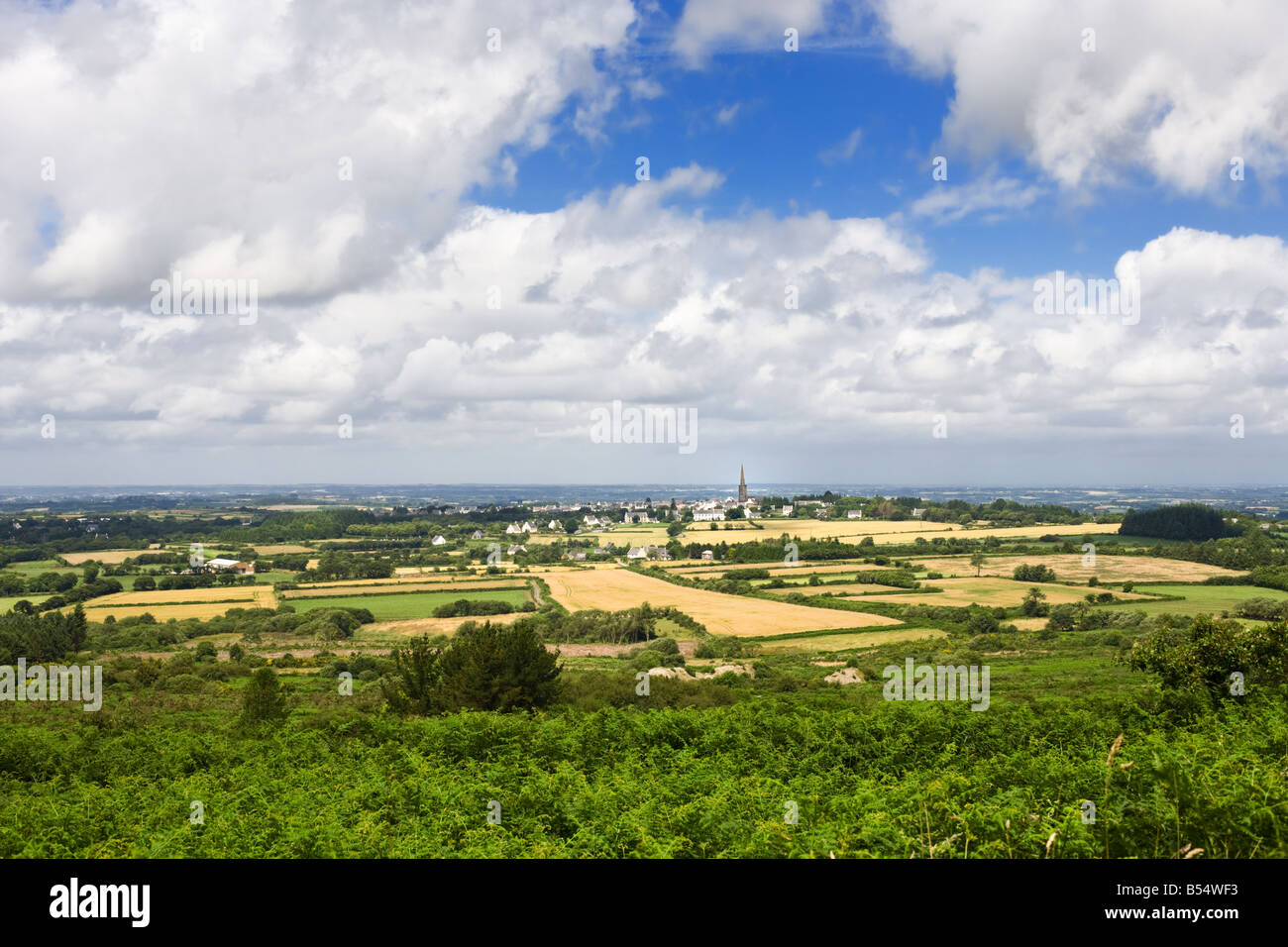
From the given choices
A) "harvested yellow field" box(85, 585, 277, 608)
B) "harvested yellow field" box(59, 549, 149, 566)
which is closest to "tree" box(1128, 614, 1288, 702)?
"harvested yellow field" box(85, 585, 277, 608)

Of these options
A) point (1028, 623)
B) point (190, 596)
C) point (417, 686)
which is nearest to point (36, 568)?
point (190, 596)

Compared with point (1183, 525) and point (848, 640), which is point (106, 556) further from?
point (1183, 525)

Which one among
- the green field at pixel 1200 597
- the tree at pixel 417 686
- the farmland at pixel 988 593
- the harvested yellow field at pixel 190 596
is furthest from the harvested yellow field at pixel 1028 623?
the harvested yellow field at pixel 190 596

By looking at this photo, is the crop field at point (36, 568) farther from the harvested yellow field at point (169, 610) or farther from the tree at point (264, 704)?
the tree at point (264, 704)
